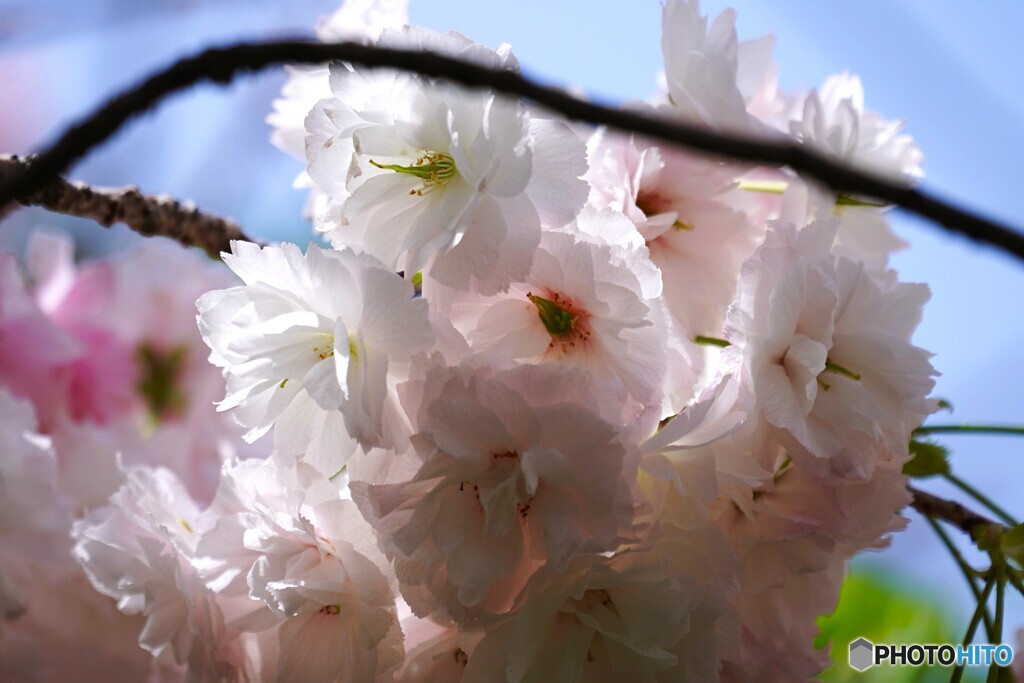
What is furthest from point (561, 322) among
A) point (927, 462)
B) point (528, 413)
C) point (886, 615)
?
point (886, 615)

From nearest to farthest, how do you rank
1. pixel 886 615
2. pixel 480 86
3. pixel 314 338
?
1. pixel 480 86
2. pixel 314 338
3. pixel 886 615

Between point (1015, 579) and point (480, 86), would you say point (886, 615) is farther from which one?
point (480, 86)

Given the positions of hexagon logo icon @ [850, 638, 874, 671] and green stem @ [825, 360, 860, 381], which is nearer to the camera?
green stem @ [825, 360, 860, 381]

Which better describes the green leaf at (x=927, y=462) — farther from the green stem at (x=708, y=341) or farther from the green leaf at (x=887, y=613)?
the green leaf at (x=887, y=613)

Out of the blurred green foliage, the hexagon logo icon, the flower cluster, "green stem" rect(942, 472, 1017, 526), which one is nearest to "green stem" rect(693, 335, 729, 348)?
the flower cluster

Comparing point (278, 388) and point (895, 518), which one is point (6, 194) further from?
point (895, 518)

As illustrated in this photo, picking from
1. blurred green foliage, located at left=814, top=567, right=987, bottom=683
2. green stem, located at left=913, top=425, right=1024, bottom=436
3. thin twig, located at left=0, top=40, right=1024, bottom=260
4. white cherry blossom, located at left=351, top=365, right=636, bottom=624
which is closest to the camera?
thin twig, located at left=0, top=40, right=1024, bottom=260

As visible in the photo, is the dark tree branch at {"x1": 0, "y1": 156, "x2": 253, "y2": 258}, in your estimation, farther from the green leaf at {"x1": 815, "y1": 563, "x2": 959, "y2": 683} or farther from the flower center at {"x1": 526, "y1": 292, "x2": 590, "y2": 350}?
the green leaf at {"x1": 815, "y1": 563, "x2": 959, "y2": 683}
